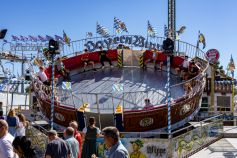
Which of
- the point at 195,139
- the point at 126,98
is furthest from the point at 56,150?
the point at 126,98

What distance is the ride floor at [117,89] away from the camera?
17619 millimetres

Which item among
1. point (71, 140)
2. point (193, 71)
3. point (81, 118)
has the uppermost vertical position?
point (193, 71)

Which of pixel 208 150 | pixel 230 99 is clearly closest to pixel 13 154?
pixel 208 150

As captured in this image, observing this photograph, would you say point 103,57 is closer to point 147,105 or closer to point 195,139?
point 147,105

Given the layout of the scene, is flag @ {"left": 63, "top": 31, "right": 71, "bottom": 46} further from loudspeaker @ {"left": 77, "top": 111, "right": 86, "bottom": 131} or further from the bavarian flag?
the bavarian flag

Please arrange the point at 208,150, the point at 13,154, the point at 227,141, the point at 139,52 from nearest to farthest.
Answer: the point at 13,154
the point at 208,150
the point at 227,141
the point at 139,52

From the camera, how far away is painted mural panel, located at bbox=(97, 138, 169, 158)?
39.7 ft

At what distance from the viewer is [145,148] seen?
12.2m

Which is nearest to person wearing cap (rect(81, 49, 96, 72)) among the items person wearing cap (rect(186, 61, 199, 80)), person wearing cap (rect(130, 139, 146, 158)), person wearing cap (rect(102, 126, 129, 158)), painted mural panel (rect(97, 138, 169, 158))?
person wearing cap (rect(186, 61, 199, 80))

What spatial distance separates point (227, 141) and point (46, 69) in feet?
36.1

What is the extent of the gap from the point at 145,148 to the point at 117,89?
383cm

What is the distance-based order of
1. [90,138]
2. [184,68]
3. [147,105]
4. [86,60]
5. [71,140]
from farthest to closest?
1. [86,60]
2. [184,68]
3. [147,105]
4. [90,138]
5. [71,140]

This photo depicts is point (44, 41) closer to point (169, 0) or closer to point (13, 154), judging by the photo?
point (169, 0)

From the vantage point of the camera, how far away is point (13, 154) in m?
5.80
